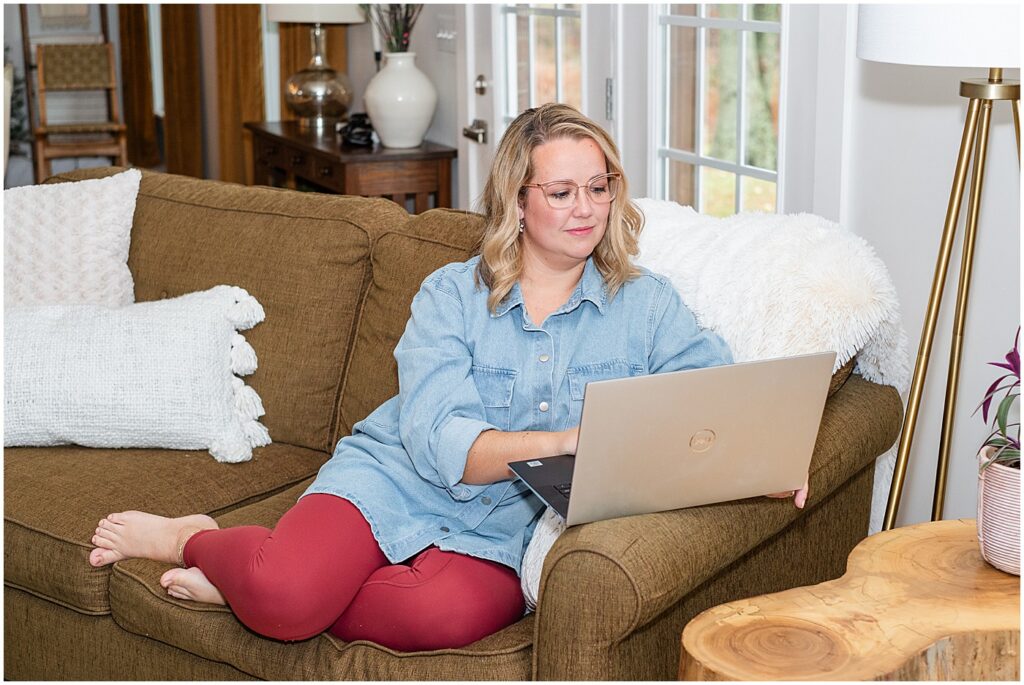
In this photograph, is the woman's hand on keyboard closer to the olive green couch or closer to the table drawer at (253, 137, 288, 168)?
the olive green couch

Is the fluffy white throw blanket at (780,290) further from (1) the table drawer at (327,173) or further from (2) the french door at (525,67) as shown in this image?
(1) the table drawer at (327,173)

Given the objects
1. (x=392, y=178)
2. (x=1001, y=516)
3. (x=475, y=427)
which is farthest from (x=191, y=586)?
(x=392, y=178)

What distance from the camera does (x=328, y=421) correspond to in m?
2.40

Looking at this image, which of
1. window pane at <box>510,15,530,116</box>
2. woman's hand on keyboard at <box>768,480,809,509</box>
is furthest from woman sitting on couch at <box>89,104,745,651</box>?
window pane at <box>510,15,530,116</box>

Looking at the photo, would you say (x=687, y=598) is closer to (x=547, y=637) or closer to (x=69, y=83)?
(x=547, y=637)

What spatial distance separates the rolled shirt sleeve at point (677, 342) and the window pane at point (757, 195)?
0.82 m

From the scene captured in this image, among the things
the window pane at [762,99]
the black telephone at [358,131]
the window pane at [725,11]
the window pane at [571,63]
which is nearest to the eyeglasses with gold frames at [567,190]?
the window pane at [762,99]

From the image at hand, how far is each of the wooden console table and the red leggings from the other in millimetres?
2139

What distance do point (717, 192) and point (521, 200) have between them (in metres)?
1.11

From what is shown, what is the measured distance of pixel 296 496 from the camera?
216cm

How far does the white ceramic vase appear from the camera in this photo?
3984mm

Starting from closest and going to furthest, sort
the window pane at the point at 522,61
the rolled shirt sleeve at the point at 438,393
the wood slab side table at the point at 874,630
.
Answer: the wood slab side table at the point at 874,630 < the rolled shirt sleeve at the point at 438,393 < the window pane at the point at 522,61

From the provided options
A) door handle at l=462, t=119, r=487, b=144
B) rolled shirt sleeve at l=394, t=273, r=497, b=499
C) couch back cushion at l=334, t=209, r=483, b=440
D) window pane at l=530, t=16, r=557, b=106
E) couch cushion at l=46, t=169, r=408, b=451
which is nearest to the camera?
rolled shirt sleeve at l=394, t=273, r=497, b=499

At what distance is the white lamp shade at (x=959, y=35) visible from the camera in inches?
66.2
